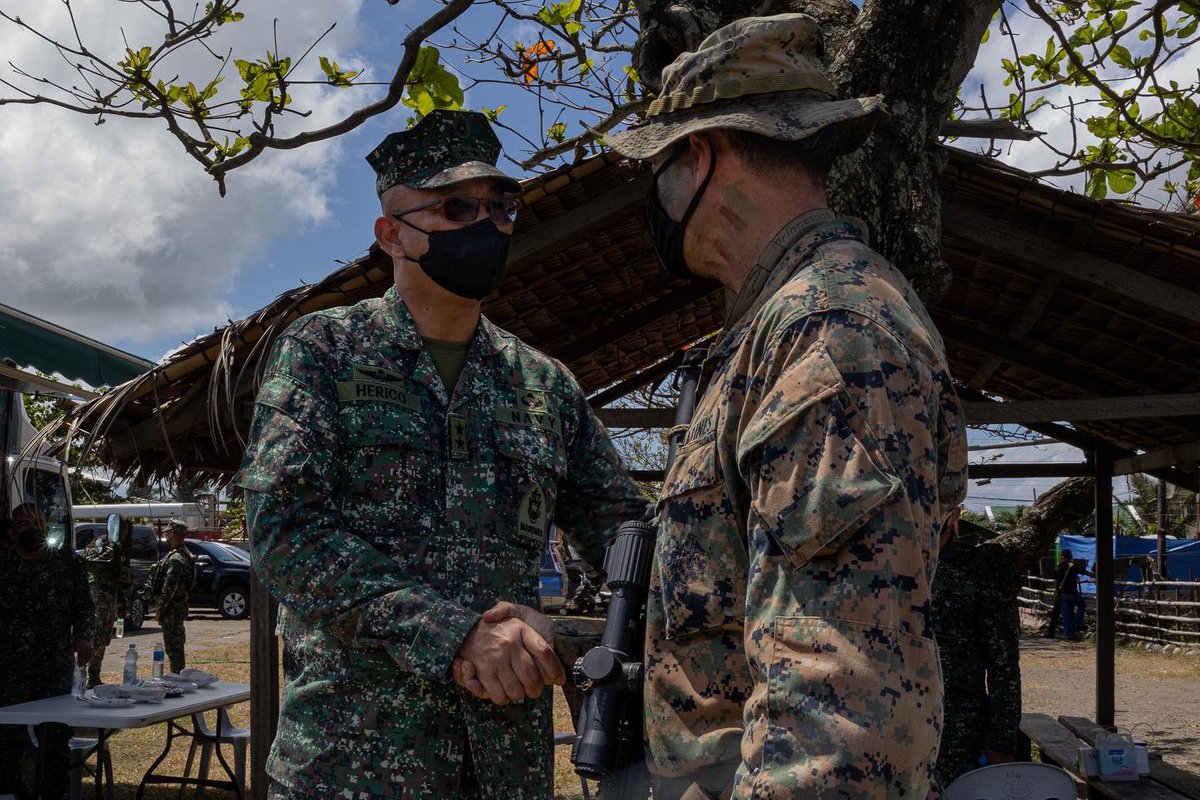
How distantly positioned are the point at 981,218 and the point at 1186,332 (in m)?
1.56

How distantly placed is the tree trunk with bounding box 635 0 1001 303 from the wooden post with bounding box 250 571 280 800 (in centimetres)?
358

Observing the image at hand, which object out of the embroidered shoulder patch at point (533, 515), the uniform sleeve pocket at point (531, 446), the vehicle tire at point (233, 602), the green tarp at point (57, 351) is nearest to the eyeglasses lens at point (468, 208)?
the uniform sleeve pocket at point (531, 446)

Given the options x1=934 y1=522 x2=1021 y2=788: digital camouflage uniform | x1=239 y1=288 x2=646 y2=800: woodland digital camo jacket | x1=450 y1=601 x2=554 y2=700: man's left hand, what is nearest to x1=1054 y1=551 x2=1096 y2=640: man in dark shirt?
x1=934 y1=522 x2=1021 y2=788: digital camouflage uniform

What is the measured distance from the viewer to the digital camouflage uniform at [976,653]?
4.89m

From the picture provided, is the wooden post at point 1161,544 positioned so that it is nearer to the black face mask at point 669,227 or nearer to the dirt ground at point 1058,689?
the dirt ground at point 1058,689

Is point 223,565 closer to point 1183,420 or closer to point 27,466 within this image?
point 27,466

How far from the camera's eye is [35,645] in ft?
23.7

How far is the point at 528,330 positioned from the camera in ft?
23.5

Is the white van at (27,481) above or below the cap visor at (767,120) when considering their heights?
below

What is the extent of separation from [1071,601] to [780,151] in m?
21.9

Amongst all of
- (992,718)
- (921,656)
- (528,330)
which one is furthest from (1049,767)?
(528,330)

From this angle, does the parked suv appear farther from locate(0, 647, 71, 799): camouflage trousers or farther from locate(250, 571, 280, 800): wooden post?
locate(250, 571, 280, 800): wooden post

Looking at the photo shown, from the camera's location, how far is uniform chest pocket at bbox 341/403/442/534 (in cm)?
246

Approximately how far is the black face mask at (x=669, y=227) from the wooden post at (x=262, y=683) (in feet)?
15.0
